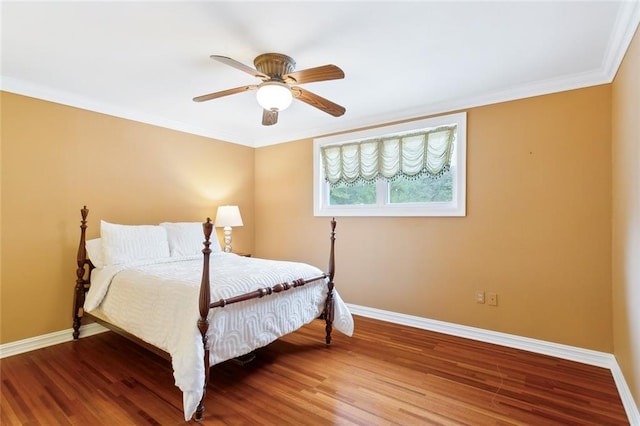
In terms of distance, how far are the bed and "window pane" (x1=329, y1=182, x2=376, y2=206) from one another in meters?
1.29

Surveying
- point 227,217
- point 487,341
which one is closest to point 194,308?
point 227,217

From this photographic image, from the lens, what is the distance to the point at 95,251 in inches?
115

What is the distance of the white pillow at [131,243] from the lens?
2.86 metres

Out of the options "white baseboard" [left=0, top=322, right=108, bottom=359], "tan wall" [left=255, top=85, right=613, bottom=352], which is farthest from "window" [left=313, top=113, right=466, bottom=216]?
"white baseboard" [left=0, top=322, right=108, bottom=359]

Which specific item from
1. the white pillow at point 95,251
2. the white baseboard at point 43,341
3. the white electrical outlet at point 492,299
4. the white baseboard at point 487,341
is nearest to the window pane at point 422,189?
→ the white electrical outlet at point 492,299

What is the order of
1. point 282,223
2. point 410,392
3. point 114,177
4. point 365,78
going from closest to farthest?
point 410,392, point 365,78, point 114,177, point 282,223

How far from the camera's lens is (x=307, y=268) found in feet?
9.32

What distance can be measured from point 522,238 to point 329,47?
7.49 ft

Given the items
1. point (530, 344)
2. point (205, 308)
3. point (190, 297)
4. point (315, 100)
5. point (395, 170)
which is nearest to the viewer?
point (205, 308)

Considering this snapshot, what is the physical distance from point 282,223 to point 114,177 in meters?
2.06

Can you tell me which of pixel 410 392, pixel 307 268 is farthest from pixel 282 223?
pixel 410 392

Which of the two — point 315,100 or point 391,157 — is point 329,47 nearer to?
point 315,100

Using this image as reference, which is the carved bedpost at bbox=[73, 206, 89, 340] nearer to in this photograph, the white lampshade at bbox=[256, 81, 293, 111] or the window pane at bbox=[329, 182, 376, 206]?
the white lampshade at bbox=[256, 81, 293, 111]

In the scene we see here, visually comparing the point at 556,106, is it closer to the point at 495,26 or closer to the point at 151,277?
the point at 495,26
